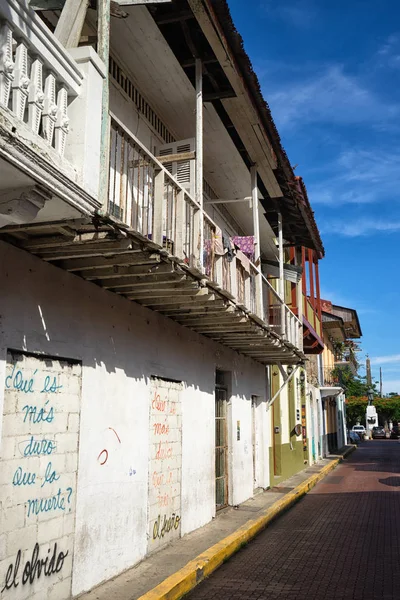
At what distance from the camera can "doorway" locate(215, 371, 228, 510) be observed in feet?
34.8

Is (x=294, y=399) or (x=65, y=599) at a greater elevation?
(x=294, y=399)

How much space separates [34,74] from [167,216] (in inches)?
112

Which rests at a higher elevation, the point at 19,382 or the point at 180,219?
the point at 180,219

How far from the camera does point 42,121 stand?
3857mm

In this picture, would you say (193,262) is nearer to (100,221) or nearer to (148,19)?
(100,221)

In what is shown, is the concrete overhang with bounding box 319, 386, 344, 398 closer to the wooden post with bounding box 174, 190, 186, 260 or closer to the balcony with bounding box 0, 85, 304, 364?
the balcony with bounding box 0, 85, 304, 364

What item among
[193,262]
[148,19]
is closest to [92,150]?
[193,262]

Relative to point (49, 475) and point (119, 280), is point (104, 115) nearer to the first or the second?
point (119, 280)

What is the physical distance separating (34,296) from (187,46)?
14.2 ft

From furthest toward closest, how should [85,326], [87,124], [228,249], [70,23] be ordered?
[228,249]
[85,326]
[70,23]
[87,124]

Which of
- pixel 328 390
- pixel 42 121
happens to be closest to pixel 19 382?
pixel 42 121

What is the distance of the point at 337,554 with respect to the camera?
783cm

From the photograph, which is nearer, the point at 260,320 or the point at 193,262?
the point at 193,262

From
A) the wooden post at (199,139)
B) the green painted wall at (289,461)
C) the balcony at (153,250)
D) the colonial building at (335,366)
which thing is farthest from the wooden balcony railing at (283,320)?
the colonial building at (335,366)
